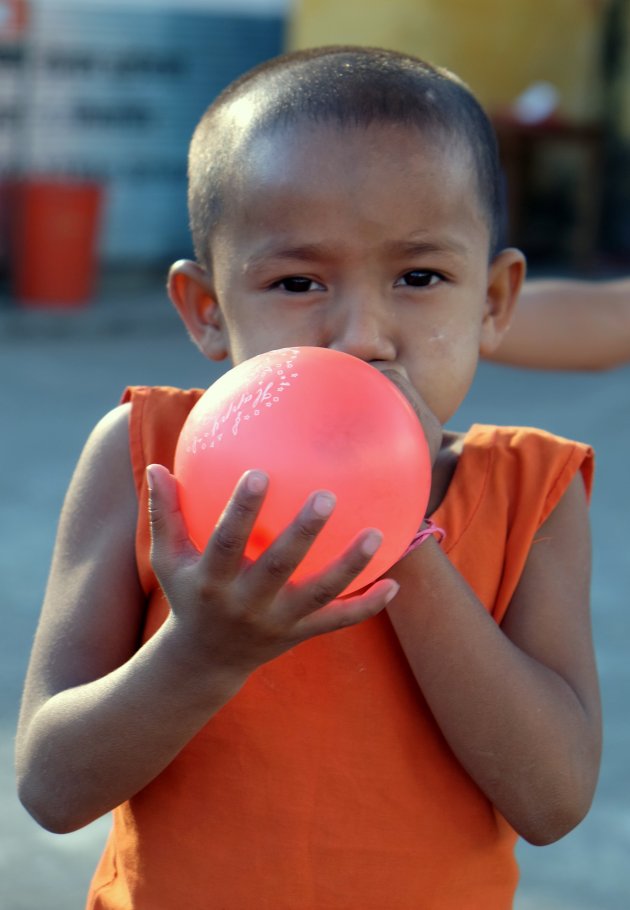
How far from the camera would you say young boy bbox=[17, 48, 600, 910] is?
1.72m

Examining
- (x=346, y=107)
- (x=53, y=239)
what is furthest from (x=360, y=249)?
(x=53, y=239)

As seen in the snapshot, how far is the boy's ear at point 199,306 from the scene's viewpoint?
1.93 meters

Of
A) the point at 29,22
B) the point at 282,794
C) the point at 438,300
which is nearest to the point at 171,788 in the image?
the point at 282,794

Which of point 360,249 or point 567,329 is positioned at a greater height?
point 360,249

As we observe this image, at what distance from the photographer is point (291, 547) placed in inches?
53.9

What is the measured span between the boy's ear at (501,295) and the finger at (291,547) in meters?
0.70

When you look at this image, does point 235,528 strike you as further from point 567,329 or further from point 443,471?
point 567,329

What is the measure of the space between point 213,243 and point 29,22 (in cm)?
799

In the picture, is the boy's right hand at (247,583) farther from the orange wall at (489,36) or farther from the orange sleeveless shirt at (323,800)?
the orange wall at (489,36)

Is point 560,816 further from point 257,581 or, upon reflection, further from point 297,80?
point 297,80

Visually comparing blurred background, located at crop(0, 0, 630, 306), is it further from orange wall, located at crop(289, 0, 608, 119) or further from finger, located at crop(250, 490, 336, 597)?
finger, located at crop(250, 490, 336, 597)

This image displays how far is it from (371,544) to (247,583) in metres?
0.13

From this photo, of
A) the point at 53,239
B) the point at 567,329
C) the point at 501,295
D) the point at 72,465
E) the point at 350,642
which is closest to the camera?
the point at 350,642

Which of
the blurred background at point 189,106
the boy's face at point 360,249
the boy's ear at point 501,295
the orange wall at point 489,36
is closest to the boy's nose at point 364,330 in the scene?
the boy's face at point 360,249
